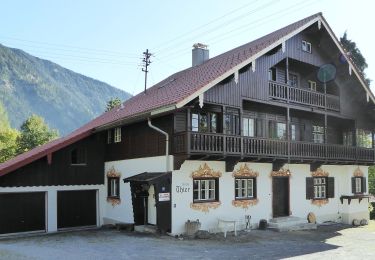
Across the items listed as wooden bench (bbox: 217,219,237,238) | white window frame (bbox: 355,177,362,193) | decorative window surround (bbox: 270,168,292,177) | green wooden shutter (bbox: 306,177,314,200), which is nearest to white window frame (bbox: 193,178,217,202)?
wooden bench (bbox: 217,219,237,238)

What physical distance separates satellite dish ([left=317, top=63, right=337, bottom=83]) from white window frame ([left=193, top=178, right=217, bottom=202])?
9394mm

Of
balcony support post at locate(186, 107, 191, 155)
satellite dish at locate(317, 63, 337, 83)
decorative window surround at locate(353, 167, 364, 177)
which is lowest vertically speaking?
decorative window surround at locate(353, 167, 364, 177)

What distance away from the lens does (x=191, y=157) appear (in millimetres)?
18859

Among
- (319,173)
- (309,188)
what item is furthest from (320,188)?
(309,188)

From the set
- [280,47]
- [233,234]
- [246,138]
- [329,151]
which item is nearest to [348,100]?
[329,151]

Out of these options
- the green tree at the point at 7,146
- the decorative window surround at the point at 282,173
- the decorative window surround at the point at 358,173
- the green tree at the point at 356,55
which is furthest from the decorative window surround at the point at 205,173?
the green tree at the point at 7,146

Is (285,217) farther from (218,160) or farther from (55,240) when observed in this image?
(55,240)

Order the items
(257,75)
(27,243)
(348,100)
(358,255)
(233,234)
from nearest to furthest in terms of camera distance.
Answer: (358,255)
(27,243)
(233,234)
(257,75)
(348,100)

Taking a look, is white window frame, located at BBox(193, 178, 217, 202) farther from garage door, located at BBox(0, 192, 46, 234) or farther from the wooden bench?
garage door, located at BBox(0, 192, 46, 234)

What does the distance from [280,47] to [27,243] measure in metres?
14.2

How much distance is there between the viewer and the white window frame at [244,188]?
2106cm

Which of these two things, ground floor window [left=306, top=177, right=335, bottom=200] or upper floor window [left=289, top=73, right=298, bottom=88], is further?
upper floor window [left=289, top=73, right=298, bottom=88]

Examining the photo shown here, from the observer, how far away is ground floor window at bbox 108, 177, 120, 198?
23.0m

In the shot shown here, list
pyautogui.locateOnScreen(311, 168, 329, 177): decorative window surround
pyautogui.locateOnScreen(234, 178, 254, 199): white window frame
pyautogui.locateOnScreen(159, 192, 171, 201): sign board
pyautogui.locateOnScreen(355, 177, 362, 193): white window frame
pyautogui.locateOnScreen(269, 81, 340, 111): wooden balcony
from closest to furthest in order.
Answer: pyautogui.locateOnScreen(159, 192, 171, 201): sign board, pyautogui.locateOnScreen(234, 178, 254, 199): white window frame, pyautogui.locateOnScreen(269, 81, 340, 111): wooden balcony, pyautogui.locateOnScreen(311, 168, 329, 177): decorative window surround, pyautogui.locateOnScreen(355, 177, 362, 193): white window frame
